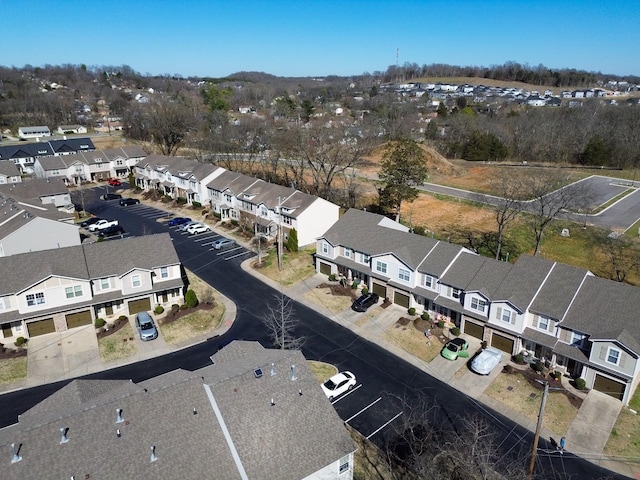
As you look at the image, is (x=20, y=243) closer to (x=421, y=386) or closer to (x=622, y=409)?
(x=421, y=386)

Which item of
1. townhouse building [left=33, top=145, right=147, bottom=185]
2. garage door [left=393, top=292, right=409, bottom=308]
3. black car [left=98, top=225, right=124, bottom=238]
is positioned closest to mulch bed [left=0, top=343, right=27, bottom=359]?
black car [left=98, top=225, right=124, bottom=238]

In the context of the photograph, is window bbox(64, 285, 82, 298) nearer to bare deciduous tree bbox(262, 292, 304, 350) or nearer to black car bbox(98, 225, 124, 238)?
bare deciduous tree bbox(262, 292, 304, 350)

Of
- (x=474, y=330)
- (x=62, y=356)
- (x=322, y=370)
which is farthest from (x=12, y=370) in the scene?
(x=474, y=330)

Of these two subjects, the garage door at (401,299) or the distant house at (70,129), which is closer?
the garage door at (401,299)

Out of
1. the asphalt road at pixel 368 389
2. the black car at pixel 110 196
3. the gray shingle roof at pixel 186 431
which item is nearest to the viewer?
the gray shingle roof at pixel 186 431

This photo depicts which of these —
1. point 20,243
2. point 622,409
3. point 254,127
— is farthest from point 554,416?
point 254,127

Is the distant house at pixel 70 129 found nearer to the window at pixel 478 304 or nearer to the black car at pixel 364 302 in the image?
the black car at pixel 364 302

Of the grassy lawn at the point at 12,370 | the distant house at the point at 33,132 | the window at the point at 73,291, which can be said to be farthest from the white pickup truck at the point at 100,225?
the distant house at the point at 33,132

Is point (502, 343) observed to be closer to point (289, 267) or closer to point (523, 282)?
point (523, 282)
